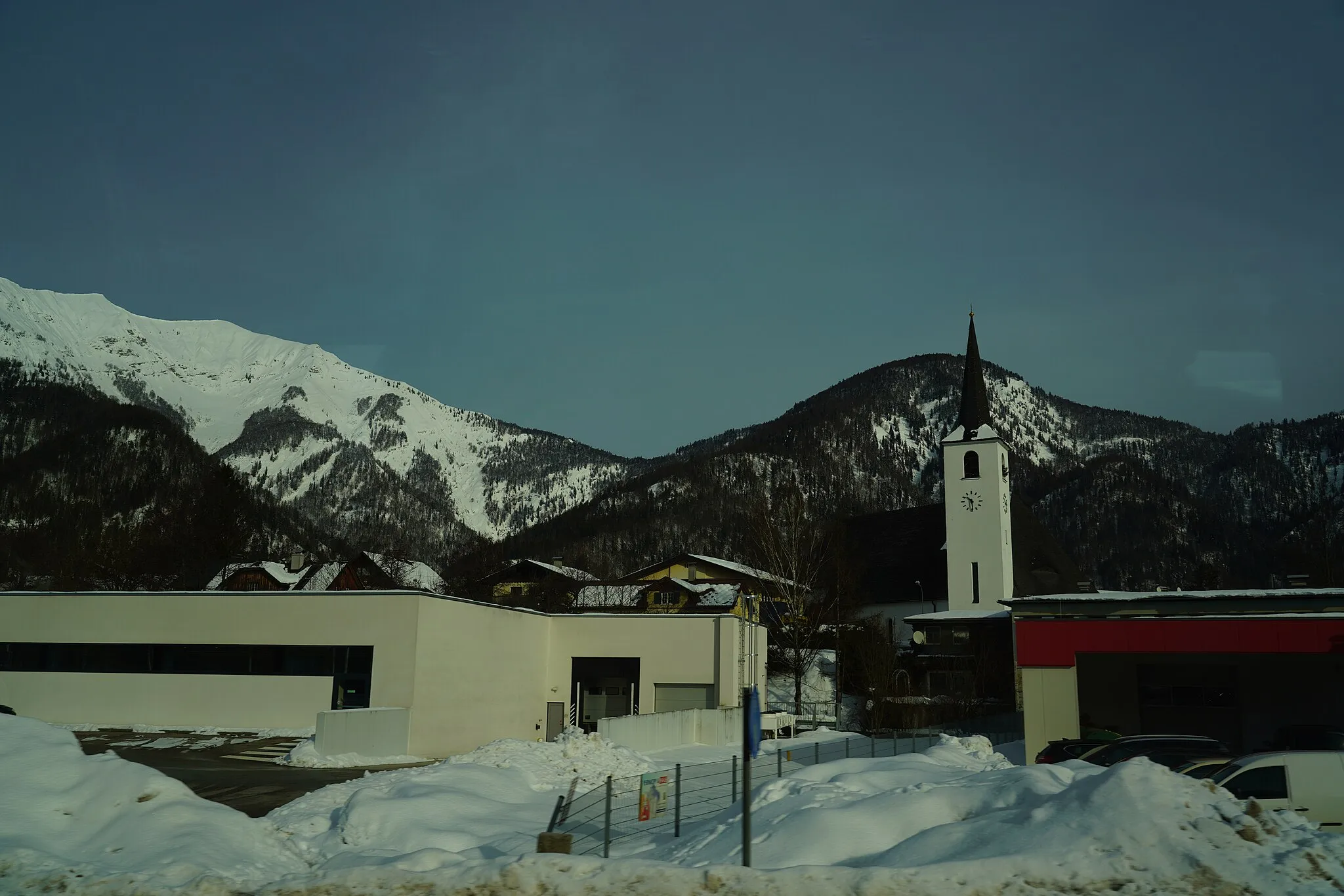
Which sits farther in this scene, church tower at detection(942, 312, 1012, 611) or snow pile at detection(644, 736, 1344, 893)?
church tower at detection(942, 312, 1012, 611)

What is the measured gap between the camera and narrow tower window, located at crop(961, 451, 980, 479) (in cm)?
7144

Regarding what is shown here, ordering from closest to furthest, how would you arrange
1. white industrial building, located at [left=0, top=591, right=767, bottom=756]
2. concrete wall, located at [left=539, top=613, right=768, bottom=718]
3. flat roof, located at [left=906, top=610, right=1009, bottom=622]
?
white industrial building, located at [left=0, top=591, right=767, bottom=756], concrete wall, located at [left=539, top=613, right=768, bottom=718], flat roof, located at [left=906, top=610, right=1009, bottom=622]

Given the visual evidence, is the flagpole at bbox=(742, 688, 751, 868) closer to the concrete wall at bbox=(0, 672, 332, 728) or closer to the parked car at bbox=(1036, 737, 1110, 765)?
the parked car at bbox=(1036, 737, 1110, 765)

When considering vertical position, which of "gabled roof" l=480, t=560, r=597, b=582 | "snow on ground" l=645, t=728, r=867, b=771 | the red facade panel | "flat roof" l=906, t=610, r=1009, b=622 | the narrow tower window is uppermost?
the narrow tower window

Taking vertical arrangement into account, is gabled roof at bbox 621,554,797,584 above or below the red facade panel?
above

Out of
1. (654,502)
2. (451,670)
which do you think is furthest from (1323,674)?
(654,502)

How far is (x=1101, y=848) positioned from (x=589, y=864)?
4993 millimetres

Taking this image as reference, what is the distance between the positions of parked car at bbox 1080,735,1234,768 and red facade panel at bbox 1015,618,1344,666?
6.86 metres

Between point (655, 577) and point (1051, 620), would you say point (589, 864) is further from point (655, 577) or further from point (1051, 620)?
point (655, 577)

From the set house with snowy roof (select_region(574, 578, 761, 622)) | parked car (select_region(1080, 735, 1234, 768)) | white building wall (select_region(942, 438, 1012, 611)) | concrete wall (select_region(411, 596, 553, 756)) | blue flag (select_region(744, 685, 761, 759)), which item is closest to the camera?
blue flag (select_region(744, 685, 761, 759))

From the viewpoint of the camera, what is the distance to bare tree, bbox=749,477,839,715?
51.1m

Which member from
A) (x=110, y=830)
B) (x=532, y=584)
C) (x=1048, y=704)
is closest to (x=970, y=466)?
(x=532, y=584)

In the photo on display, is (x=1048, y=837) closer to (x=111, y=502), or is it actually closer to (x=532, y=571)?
(x=532, y=571)

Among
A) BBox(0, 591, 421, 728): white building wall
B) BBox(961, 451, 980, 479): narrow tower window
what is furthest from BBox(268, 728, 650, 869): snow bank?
BBox(961, 451, 980, 479): narrow tower window
